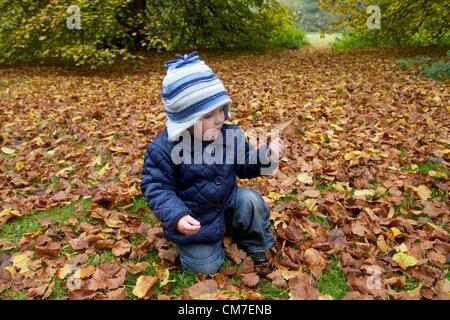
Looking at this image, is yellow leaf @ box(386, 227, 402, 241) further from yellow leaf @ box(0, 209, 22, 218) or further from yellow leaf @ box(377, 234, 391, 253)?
yellow leaf @ box(0, 209, 22, 218)

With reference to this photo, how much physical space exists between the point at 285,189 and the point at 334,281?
3.78ft

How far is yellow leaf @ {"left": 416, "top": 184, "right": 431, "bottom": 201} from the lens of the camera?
306 centimetres

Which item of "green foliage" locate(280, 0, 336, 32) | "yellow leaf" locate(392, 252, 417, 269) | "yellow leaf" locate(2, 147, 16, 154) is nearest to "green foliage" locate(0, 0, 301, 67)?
"yellow leaf" locate(2, 147, 16, 154)

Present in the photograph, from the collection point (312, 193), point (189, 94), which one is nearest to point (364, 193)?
point (312, 193)

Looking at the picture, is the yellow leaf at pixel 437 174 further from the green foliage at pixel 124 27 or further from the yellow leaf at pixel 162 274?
the green foliage at pixel 124 27

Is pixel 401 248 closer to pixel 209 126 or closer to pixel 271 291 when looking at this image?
pixel 271 291

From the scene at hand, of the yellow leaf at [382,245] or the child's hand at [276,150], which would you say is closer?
the child's hand at [276,150]

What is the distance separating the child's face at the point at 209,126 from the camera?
2.20 metres

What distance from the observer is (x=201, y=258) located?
237 cm

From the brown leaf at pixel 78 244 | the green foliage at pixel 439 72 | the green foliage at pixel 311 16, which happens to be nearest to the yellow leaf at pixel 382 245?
the brown leaf at pixel 78 244

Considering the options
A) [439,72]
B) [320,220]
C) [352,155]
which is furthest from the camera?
[439,72]

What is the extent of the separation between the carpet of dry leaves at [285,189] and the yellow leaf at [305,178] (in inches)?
0.6

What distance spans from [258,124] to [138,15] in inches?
224
